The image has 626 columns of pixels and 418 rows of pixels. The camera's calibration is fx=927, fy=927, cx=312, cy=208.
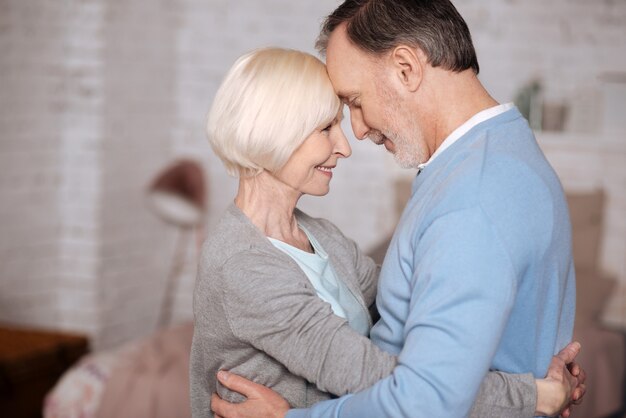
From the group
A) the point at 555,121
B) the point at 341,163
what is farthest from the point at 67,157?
the point at 555,121

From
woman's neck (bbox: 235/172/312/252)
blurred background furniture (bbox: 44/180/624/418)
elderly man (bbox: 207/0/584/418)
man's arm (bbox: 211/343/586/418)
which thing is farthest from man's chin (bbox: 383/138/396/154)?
blurred background furniture (bbox: 44/180/624/418)

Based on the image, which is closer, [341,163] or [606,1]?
[606,1]

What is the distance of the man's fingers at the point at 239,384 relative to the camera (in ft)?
6.07

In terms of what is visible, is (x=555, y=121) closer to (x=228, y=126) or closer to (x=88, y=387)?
(x=88, y=387)

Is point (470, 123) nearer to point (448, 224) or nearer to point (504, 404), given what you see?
point (448, 224)

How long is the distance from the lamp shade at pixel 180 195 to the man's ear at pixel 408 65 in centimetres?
352

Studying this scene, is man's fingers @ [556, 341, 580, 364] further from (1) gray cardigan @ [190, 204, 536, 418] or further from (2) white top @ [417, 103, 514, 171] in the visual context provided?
(2) white top @ [417, 103, 514, 171]

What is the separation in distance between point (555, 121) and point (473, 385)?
3.56 meters

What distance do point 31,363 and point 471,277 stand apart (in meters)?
3.50

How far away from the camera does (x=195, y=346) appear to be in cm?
196

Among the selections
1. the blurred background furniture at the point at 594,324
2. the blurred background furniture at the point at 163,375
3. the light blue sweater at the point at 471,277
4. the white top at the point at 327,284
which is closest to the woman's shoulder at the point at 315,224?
the white top at the point at 327,284

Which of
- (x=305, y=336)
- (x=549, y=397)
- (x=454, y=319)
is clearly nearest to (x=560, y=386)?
(x=549, y=397)

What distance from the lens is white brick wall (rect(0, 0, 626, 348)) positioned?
490cm

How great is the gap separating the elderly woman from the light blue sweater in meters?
0.09
